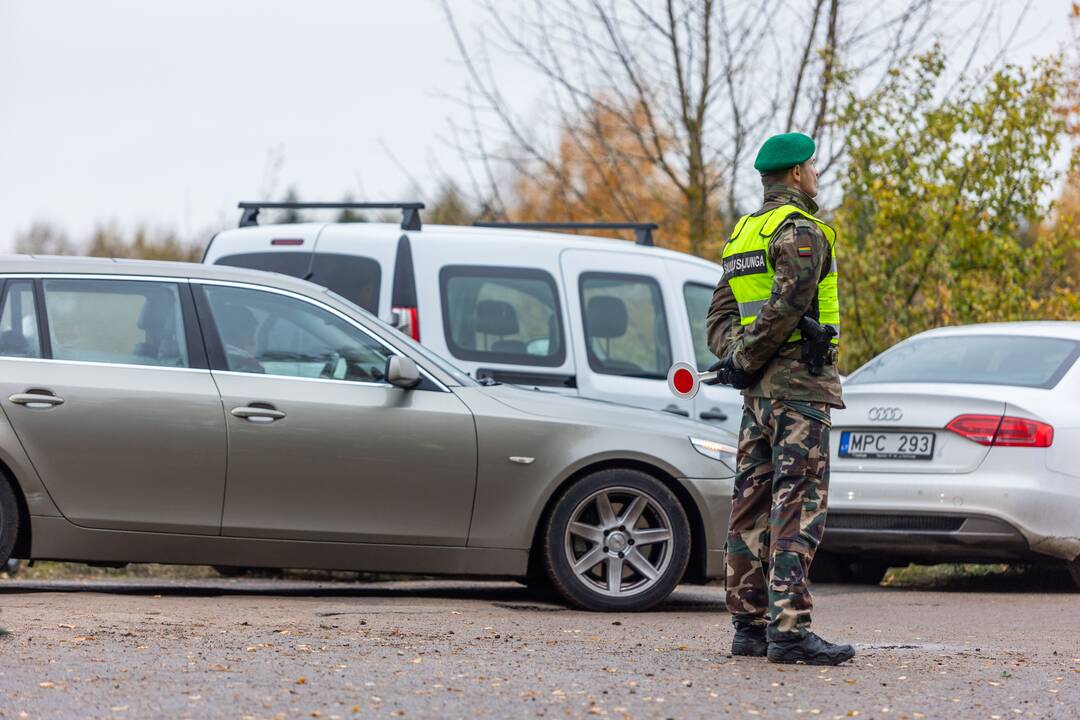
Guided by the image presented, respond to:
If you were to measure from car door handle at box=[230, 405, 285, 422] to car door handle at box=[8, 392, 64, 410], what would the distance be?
2.55 ft

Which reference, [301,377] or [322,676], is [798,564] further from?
[301,377]

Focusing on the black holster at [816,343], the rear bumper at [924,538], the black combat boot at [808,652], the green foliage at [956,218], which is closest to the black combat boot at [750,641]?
the black combat boot at [808,652]

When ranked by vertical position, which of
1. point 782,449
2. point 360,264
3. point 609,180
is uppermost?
point 609,180

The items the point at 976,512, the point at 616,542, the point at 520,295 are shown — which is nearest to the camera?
the point at 616,542

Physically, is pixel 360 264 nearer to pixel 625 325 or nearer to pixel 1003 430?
pixel 625 325

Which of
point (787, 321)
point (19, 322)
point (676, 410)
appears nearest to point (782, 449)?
point (787, 321)

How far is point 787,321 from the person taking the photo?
5961 mm

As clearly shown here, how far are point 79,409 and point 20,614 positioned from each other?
1.08 metres

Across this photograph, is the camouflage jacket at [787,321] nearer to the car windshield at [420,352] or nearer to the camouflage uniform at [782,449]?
the camouflage uniform at [782,449]

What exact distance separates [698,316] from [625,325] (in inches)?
23.3

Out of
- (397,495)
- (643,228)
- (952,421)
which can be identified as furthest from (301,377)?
(643,228)

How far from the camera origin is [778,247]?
19.6ft

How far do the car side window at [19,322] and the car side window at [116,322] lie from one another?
0.23ft

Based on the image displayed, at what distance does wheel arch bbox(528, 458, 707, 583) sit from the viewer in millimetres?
8117
